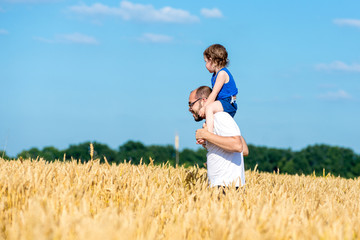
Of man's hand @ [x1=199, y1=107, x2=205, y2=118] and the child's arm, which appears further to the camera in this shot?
the child's arm

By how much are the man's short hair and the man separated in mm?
430

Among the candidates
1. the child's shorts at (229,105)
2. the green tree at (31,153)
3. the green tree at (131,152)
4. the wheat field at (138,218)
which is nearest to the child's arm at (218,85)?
the child's shorts at (229,105)

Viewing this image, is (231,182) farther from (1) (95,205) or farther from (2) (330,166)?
(2) (330,166)

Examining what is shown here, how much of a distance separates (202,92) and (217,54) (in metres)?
0.63

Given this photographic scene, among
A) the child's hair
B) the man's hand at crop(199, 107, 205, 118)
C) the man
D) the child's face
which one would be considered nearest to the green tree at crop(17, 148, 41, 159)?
the child's face

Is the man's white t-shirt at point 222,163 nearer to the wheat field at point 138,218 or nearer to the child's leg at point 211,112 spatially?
the child's leg at point 211,112

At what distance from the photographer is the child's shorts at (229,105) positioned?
15.6 feet

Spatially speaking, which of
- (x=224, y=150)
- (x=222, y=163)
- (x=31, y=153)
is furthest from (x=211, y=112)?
(x=31, y=153)

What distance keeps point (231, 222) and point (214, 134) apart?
1305 mm

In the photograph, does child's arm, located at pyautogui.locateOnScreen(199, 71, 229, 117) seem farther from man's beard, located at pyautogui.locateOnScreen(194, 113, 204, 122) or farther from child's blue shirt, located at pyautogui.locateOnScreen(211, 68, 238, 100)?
man's beard, located at pyautogui.locateOnScreen(194, 113, 204, 122)

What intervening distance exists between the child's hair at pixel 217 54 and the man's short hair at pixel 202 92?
0.51 meters

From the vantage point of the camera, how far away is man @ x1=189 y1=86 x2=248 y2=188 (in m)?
3.63

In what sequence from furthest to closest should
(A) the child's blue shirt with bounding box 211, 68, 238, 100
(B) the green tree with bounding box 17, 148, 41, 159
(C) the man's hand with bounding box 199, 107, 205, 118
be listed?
(B) the green tree with bounding box 17, 148, 41, 159
(A) the child's blue shirt with bounding box 211, 68, 238, 100
(C) the man's hand with bounding box 199, 107, 205, 118

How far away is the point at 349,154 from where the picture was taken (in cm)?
1121
